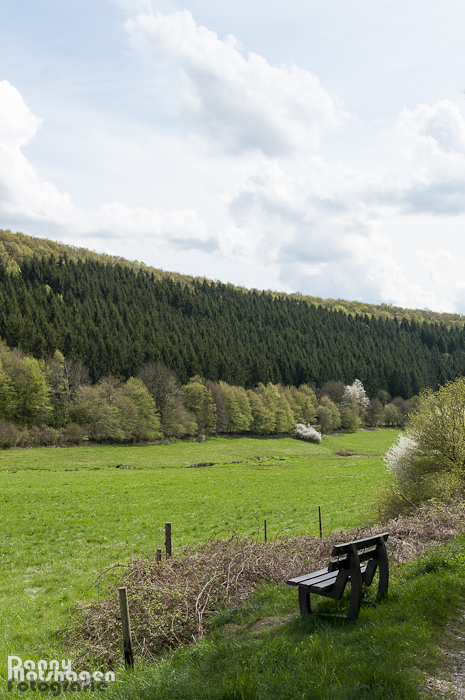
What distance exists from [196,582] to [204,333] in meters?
127

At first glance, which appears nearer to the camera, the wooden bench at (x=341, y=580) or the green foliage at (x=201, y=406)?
the wooden bench at (x=341, y=580)

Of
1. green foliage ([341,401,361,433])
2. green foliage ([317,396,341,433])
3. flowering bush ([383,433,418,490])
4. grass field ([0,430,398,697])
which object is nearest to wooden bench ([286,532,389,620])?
grass field ([0,430,398,697])

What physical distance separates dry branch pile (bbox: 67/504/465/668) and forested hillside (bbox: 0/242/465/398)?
85.8m

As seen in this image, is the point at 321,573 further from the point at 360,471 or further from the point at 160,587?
the point at 360,471

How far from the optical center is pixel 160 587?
849 cm

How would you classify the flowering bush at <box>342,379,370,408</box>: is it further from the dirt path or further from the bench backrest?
the dirt path

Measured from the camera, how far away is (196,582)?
351 inches

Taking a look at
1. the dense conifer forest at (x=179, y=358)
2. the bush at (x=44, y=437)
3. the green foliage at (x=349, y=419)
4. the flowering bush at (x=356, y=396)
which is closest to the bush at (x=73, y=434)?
the dense conifer forest at (x=179, y=358)

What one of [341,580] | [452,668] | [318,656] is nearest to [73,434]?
[341,580]

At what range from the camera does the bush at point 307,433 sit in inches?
3483

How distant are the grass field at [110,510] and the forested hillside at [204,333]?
1840 inches

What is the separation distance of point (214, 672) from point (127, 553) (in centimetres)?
1263

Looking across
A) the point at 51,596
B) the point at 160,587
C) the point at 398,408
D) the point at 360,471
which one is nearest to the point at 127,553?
the point at 51,596

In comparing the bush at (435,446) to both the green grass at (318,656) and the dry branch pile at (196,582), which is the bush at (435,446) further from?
the green grass at (318,656)
